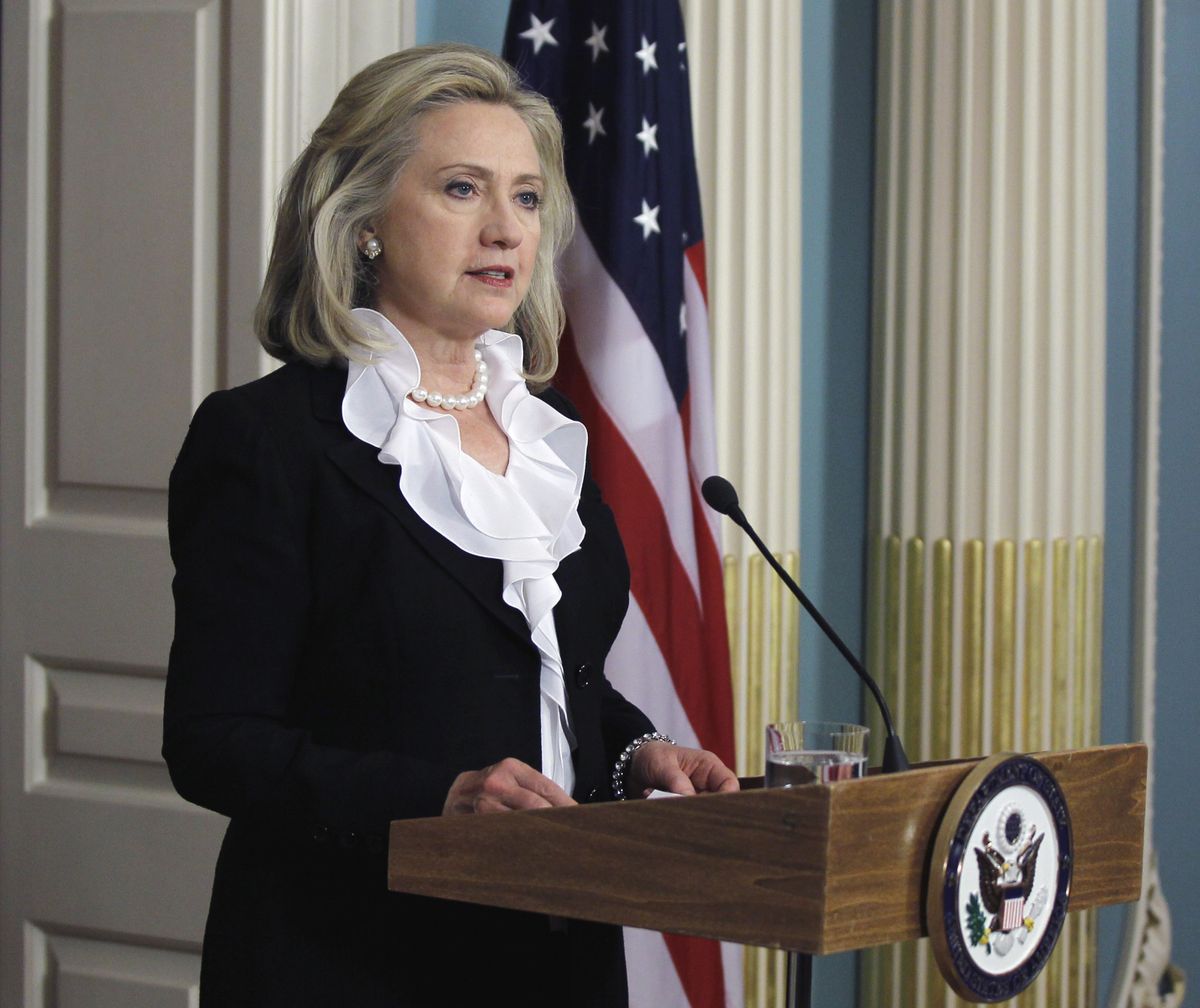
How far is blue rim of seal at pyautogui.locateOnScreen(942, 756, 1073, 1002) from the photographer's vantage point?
1.10 meters

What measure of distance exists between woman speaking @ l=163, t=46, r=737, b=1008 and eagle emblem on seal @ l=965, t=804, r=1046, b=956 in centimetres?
34

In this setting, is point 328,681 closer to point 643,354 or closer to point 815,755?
point 815,755

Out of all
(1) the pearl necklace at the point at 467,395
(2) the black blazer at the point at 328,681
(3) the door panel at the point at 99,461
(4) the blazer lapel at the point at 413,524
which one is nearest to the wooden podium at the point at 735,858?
(2) the black blazer at the point at 328,681

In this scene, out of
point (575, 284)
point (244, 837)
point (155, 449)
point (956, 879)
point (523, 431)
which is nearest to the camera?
point (956, 879)

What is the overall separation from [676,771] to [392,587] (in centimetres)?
33

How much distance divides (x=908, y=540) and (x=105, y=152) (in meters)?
1.67

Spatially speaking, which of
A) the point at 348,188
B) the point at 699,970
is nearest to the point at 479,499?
the point at 348,188

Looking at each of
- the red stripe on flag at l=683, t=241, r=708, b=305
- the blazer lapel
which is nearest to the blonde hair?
the blazer lapel

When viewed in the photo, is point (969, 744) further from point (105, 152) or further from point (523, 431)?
point (105, 152)

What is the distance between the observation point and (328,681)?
4.92 ft

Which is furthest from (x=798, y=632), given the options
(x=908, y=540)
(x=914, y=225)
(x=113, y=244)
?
(x=113, y=244)

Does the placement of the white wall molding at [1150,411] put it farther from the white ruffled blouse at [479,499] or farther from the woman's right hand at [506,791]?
the woman's right hand at [506,791]

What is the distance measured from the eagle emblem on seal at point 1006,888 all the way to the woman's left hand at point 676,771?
33 centimetres

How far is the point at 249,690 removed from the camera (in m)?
1.41
